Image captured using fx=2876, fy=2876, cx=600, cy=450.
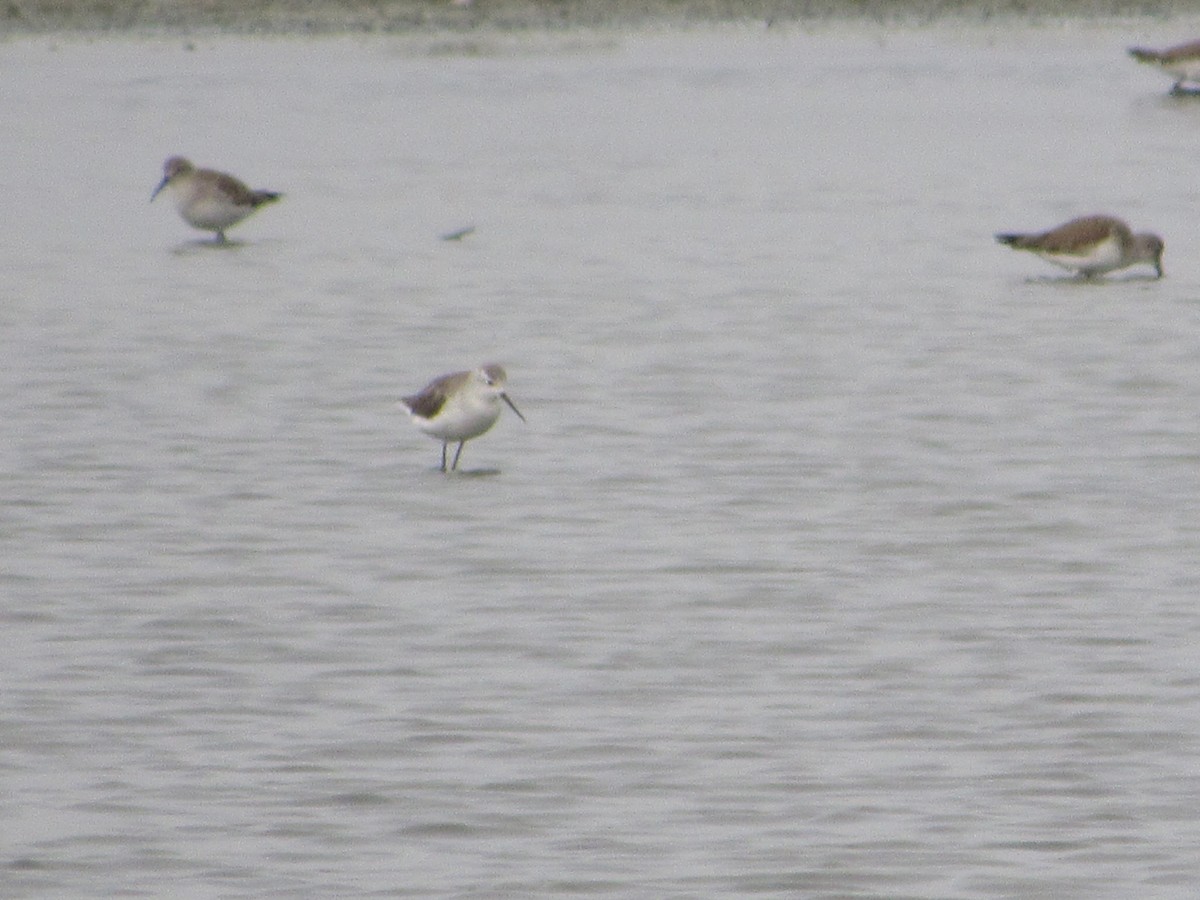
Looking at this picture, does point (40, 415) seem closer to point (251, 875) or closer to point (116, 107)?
point (251, 875)

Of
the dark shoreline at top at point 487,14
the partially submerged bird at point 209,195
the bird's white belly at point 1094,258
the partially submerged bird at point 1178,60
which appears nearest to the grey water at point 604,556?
the bird's white belly at point 1094,258

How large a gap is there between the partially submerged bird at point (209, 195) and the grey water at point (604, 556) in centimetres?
33

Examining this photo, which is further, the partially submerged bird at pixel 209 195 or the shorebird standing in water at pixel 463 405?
the partially submerged bird at pixel 209 195

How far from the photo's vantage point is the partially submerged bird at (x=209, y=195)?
23250 millimetres

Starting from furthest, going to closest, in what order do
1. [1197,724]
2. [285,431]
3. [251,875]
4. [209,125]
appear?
1. [209,125]
2. [285,431]
3. [1197,724]
4. [251,875]

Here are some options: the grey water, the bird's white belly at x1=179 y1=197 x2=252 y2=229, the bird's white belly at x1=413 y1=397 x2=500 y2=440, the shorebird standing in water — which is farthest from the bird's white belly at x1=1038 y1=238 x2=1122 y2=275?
the bird's white belly at x1=413 y1=397 x2=500 y2=440

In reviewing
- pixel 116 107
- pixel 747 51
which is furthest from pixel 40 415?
pixel 747 51

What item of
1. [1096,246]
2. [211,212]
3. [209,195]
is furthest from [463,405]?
[211,212]

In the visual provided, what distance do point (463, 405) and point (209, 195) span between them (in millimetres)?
11181

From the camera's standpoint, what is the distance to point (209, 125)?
1391 inches

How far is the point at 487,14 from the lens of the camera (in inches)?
2272

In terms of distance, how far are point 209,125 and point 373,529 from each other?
24617mm

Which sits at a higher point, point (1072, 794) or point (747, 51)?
point (1072, 794)

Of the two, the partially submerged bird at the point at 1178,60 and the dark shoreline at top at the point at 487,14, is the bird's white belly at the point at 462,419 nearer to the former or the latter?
the partially submerged bird at the point at 1178,60
